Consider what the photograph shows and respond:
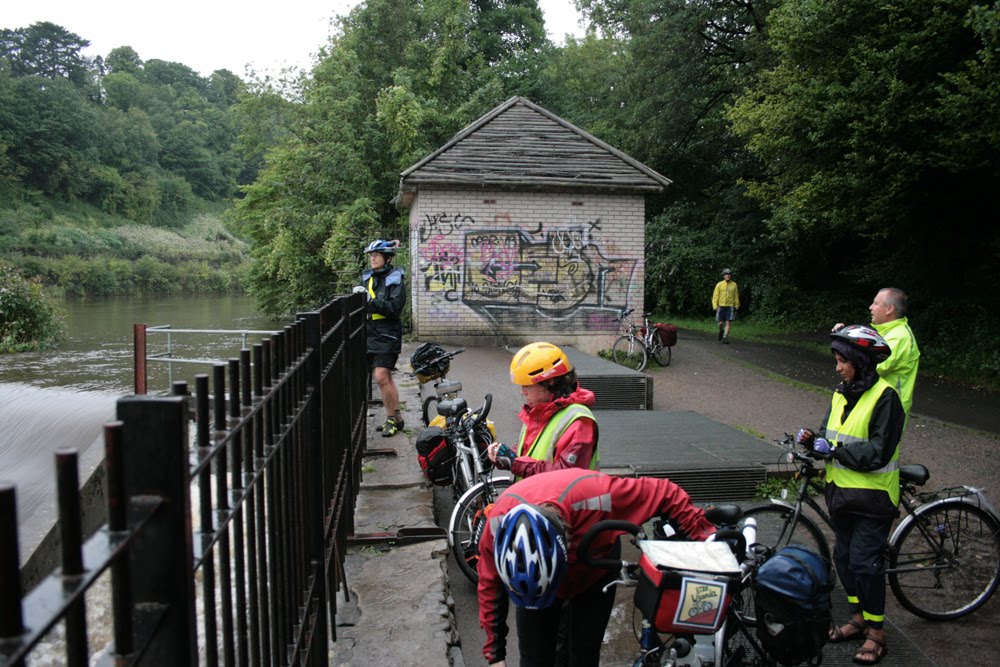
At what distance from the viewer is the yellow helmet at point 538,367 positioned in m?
3.67

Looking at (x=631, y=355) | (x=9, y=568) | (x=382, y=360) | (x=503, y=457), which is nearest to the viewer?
(x=9, y=568)

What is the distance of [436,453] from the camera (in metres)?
5.23

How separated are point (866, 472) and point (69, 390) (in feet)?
56.1

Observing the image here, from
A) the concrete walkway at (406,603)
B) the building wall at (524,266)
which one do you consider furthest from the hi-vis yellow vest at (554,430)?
the building wall at (524,266)

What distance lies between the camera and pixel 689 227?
92.6 feet

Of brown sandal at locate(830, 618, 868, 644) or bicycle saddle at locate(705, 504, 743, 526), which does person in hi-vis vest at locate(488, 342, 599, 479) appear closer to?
bicycle saddle at locate(705, 504, 743, 526)

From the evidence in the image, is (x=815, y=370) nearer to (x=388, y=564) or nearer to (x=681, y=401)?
(x=681, y=401)

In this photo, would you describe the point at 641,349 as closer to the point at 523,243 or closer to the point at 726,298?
the point at 523,243

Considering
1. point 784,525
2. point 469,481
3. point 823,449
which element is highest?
point 823,449

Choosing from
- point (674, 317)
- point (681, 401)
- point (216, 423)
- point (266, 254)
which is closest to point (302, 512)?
point (216, 423)

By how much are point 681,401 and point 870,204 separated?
6.20 m

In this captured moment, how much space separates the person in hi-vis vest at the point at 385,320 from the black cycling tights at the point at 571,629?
4.48m

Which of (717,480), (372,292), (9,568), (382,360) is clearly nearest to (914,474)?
(717,480)

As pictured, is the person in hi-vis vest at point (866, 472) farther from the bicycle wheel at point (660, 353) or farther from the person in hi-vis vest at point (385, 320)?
the bicycle wheel at point (660, 353)
